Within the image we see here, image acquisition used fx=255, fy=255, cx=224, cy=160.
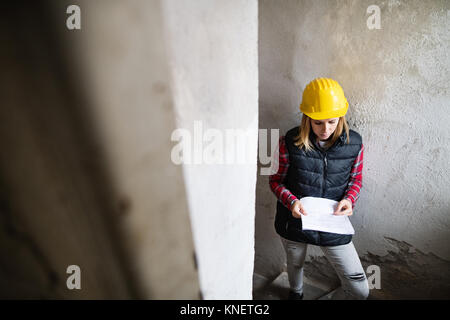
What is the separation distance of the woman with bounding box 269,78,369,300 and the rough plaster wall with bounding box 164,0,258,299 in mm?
962

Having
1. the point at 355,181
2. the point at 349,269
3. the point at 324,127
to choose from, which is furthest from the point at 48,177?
the point at 349,269

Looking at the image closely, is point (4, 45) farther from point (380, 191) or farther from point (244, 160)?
point (380, 191)

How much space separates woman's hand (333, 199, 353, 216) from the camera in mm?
1533

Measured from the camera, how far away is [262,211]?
2.24 metres

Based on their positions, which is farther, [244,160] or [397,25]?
[397,25]

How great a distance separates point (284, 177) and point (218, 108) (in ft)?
4.28

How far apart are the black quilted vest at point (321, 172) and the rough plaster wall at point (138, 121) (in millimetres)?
1309

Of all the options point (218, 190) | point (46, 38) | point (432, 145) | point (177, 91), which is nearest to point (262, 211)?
point (432, 145)

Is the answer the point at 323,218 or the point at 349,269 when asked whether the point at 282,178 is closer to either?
the point at 323,218

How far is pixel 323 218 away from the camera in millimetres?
1528

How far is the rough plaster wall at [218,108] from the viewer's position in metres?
0.41

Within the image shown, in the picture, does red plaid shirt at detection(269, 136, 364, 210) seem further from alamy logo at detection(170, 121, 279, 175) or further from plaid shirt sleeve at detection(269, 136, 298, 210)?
alamy logo at detection(170, 121, 279, 175)

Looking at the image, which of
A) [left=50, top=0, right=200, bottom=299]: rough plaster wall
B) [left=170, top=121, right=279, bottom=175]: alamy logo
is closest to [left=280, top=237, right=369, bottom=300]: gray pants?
[left=170, top=121, right=279, bottom=175]: alamy logo
